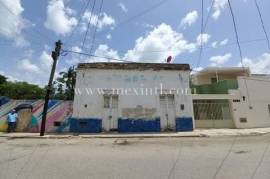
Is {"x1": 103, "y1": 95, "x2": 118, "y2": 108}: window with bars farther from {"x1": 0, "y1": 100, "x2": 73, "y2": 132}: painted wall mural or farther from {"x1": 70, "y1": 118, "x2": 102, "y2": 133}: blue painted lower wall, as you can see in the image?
{"x1": 0, "y1": 100, "x2": 73, "y2": 132}: painted wall mural

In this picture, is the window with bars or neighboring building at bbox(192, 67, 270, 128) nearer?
the window with bars

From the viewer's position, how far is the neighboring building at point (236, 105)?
1598cm

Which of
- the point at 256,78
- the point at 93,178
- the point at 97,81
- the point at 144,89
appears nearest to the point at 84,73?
the point at 97,81

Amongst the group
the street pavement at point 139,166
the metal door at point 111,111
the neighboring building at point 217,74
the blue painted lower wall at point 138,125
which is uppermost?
the neighboring building at point 217,74

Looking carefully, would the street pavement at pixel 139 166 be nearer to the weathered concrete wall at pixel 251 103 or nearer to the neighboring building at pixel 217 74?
the weathered concrete wall at pixel 251 103

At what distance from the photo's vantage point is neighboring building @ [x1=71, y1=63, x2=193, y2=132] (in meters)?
13.7

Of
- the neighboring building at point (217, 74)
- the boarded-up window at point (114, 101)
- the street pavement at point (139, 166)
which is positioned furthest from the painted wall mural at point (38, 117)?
the neighboring building at point (217, 74)

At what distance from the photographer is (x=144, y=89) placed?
14.5 metres

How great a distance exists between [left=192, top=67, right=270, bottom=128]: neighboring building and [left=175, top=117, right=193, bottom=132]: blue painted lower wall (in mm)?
2047

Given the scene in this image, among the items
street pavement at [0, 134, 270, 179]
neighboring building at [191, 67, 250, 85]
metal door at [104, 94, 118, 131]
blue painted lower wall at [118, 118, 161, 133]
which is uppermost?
neighboring building at [191, 67, 250, 85]

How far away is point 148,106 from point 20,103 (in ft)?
31.3

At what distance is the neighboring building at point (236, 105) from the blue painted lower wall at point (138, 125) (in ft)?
13.7

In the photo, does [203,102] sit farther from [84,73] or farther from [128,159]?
[128,159]

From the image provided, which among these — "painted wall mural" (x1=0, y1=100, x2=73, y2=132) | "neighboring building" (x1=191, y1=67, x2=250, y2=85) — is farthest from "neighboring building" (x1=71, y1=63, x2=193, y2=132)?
"neighboring building" (x1=191, y1=67, x2=250, y2=85)
